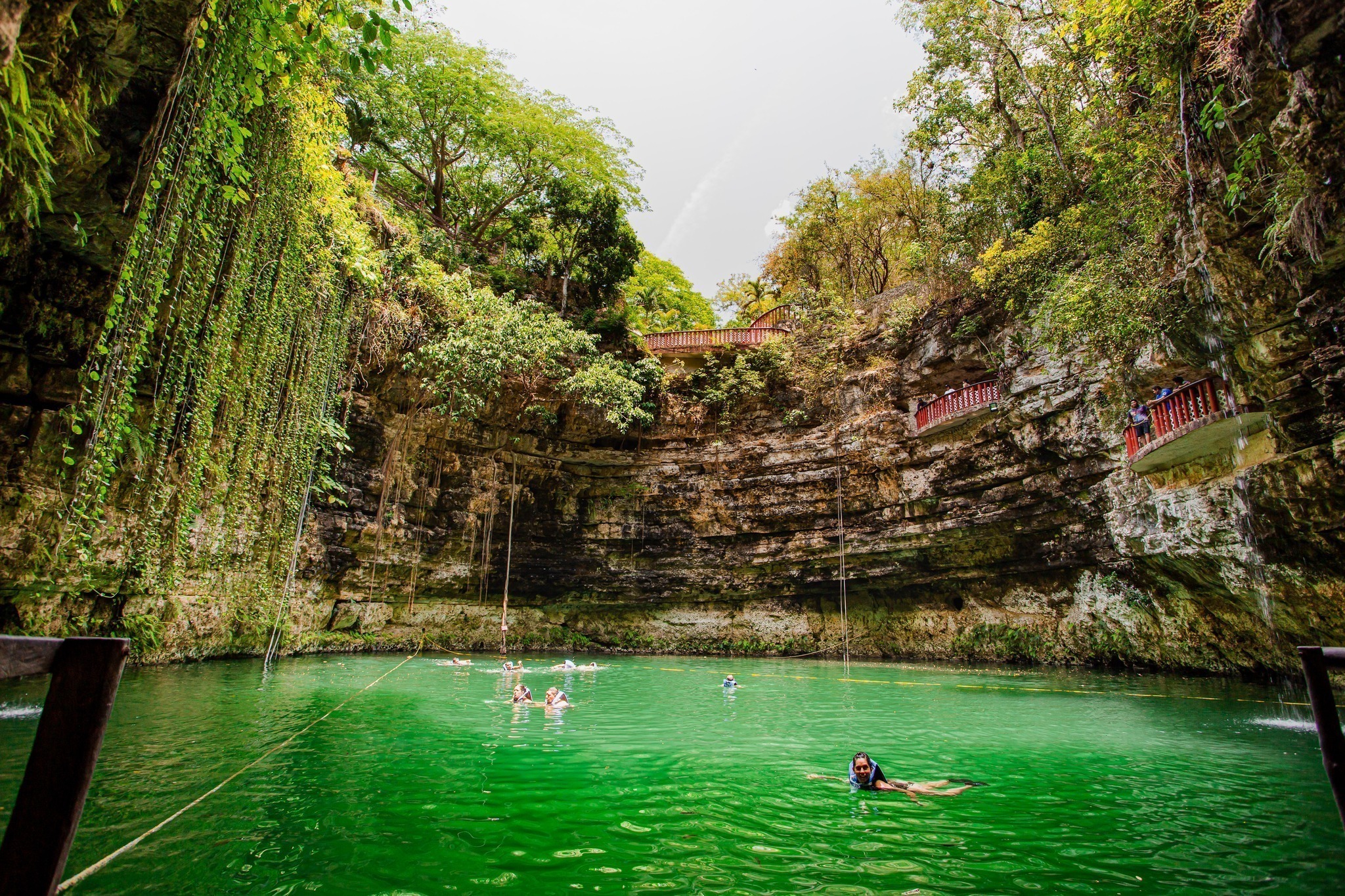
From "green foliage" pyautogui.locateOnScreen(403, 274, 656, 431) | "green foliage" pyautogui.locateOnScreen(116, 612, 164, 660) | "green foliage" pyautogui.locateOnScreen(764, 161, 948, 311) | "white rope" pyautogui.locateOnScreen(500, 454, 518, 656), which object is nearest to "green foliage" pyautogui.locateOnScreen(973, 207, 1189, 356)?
"green foliage" pyautogui.locateOnScreen(764, 161, 948, 311)

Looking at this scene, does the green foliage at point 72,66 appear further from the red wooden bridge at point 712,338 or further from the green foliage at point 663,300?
the green foliage at point 663,300

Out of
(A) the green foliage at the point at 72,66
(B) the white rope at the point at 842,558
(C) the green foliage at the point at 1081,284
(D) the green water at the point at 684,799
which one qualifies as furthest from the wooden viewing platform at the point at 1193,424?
(A) the green foliage at the point at 72,66

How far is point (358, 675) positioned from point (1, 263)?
27.8 ft

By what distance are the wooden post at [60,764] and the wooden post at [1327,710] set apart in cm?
352

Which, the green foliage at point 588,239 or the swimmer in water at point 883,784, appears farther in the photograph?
the green foliage at point 588,239

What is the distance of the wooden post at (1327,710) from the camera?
6.56 feet

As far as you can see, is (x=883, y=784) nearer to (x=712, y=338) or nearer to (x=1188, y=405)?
(x=1188, y=405)

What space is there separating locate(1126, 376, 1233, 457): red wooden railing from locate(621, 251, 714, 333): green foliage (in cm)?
1900

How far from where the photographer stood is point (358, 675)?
11.8m

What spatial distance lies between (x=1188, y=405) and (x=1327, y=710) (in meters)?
9.27

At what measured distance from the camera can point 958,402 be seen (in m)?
15.0

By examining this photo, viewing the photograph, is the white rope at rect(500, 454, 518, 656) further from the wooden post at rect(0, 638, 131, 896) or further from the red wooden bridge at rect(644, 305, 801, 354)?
the wooden post at rect(0, 638, 131, 896)

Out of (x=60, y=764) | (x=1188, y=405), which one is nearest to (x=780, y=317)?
(x=1188, y=405)

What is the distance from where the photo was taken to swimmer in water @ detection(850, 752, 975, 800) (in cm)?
486
